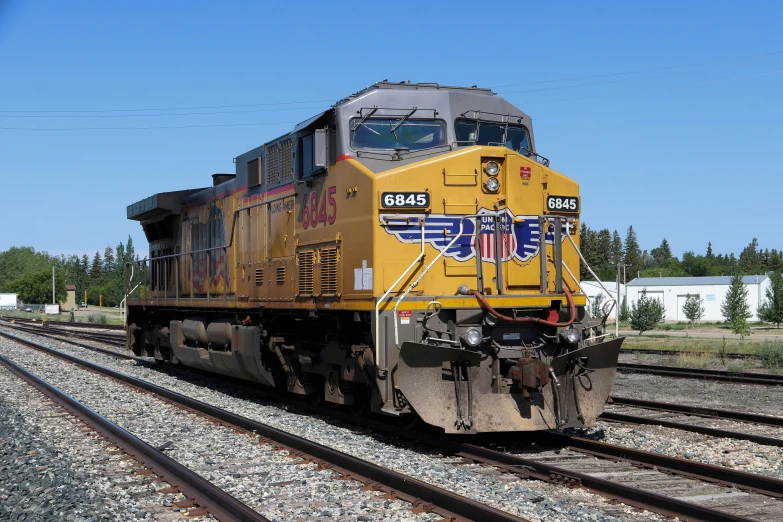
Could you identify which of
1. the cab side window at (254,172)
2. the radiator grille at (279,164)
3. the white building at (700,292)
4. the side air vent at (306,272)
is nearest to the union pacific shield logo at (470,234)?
the side air vent at (306,272)

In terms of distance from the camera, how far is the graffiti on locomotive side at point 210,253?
14.1 metres

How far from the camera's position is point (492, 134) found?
9.56m

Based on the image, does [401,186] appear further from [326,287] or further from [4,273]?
[4,273]

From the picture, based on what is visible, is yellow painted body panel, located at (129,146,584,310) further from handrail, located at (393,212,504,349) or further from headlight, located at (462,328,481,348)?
headlight, located at (462,328,481,348)

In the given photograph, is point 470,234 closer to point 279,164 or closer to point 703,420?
point 279,164

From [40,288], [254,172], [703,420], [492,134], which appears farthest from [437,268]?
[40,288]

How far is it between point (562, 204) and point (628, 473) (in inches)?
128

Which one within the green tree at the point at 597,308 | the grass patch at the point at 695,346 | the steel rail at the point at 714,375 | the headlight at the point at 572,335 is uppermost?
the green tree at the point at 597,308

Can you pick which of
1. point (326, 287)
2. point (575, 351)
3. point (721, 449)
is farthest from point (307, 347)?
point (721, 449)

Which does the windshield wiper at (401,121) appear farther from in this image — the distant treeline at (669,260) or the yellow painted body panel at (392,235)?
the distant treeline at (669,260)

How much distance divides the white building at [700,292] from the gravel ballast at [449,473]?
211ft

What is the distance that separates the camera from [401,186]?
859cm

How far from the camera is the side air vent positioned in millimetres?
10219

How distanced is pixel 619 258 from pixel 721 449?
134 meters
